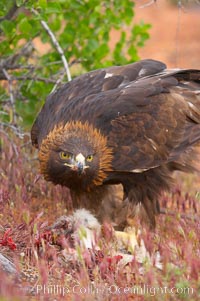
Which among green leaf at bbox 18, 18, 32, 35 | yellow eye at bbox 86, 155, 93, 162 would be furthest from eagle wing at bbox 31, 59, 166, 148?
green leaf at bbox 18, 18, 32, 35

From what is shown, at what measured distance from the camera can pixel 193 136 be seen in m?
6.64

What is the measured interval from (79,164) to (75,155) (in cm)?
11

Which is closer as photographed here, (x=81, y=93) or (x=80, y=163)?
(x=80, y=163)

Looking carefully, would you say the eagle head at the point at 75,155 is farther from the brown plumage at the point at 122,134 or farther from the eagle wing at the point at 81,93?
the eagle wing at the point at 81,93

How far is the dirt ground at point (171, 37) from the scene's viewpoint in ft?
58.3

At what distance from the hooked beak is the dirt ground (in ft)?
34.5

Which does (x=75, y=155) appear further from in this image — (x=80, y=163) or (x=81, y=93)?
(x=81, y=93)

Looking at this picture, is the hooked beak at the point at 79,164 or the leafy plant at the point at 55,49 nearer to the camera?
the hooked beak at the point at 79,164

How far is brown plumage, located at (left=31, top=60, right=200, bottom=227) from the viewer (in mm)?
6164

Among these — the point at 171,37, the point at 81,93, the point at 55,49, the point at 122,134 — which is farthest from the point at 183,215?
the point at 171,37

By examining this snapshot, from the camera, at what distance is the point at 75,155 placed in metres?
5.98

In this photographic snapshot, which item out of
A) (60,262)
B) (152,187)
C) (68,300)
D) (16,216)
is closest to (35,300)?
(68,300)

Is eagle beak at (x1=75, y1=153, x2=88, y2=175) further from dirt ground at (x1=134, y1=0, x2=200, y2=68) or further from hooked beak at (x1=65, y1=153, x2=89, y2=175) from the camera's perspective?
dirt ground at (x1=134, y1=0, x2=200, y2=68)

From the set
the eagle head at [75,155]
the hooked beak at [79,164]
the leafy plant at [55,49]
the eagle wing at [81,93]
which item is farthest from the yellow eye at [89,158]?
the leafy plant at [55,49]
